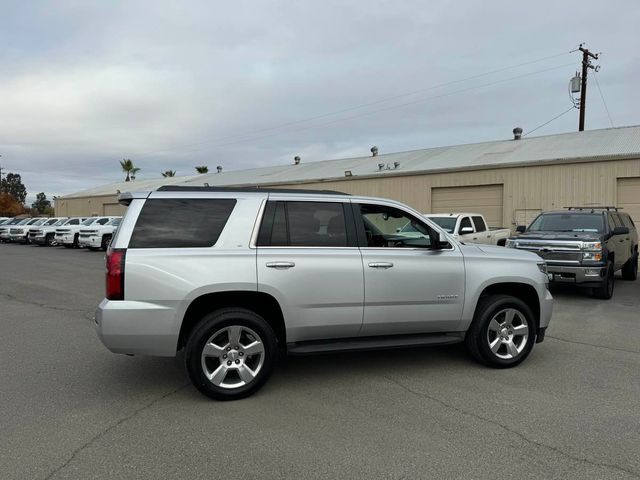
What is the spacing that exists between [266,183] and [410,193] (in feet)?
31.3

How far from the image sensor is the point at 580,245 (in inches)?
390

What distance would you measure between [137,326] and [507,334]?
3.75 m

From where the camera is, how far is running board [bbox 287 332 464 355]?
15.3ft

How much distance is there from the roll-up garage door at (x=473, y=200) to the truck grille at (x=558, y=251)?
386 inches

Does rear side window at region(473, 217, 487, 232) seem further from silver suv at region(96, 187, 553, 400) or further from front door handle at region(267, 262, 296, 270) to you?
front door handle at region(267, 262, 296, 270)

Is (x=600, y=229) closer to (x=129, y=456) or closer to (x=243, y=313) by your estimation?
(x=243, y=313)

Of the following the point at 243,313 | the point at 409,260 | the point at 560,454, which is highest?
the point at 409,260

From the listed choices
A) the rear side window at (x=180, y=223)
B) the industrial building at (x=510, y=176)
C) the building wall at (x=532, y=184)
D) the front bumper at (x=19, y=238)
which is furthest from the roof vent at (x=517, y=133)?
the front bumper at (x=19, y=238)

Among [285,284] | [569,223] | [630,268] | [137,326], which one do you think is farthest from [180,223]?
[630,268]

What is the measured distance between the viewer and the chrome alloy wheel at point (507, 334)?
17.5ft

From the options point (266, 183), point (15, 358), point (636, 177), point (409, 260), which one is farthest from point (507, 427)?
point (266, 183)

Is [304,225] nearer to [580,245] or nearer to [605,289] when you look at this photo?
[580,245]

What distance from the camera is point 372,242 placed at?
5027 mm

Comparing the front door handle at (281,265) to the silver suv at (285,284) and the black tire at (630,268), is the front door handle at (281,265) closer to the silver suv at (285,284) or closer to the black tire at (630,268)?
the silver suv at (285,284)
